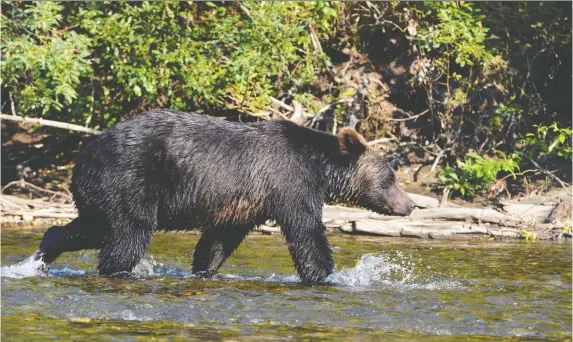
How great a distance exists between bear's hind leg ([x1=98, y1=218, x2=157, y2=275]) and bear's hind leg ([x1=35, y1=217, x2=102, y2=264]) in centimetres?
26

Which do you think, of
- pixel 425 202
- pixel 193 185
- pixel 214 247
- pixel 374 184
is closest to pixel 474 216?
pixel 425 202

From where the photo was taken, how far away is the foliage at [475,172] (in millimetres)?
12805

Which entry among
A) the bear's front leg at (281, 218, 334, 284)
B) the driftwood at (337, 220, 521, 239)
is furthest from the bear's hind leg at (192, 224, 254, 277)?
the driftwood at (337, 220, 521, 239)

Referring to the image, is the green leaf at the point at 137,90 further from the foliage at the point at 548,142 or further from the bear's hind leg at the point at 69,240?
the foliage at the point at 548,142

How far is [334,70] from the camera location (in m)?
14.9

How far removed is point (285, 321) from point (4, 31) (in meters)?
7.52

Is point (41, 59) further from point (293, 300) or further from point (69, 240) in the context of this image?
point (293, 300)

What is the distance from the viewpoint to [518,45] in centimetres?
1484

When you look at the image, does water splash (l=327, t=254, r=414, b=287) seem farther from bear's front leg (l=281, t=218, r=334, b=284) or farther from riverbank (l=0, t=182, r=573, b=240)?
riverbank (l=0, t=182, r=573, b=240)

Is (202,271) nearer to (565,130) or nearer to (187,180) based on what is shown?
(187,180)

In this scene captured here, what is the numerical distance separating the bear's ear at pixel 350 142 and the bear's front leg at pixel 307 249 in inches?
31.7

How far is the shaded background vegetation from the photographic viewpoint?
13.0m

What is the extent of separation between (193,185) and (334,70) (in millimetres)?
6996

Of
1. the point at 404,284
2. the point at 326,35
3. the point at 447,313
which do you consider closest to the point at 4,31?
the point at 326,35
